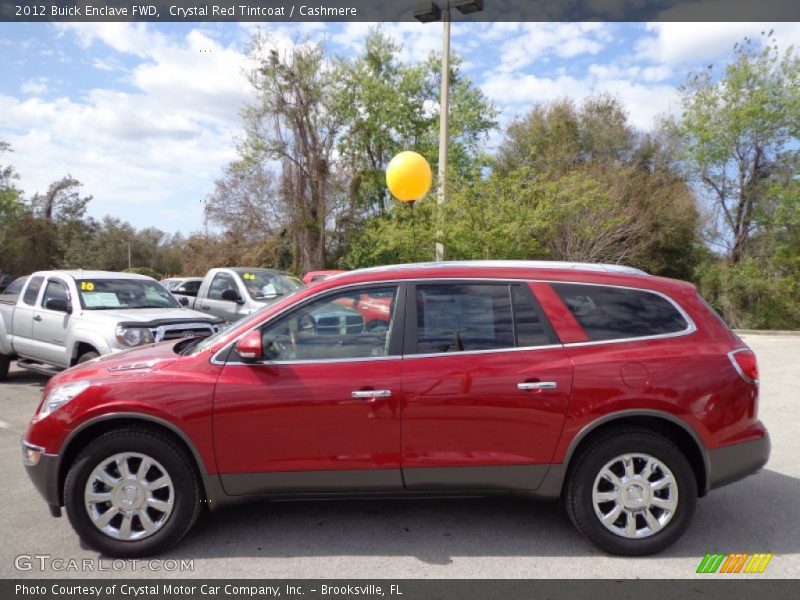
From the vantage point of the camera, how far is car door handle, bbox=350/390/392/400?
3498 mm

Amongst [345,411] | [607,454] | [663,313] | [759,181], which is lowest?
[607,454]

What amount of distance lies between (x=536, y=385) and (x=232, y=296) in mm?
8034

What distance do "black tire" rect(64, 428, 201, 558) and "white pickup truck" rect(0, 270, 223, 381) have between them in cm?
364

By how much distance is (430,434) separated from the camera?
3521 millimetres

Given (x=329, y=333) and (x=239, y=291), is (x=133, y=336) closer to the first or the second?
(x=239, y=291)

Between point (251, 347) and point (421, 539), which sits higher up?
point (251, 347)

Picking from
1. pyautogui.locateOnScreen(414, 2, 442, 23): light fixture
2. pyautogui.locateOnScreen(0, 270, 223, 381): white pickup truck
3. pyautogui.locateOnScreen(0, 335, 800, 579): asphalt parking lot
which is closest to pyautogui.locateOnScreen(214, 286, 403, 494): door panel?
pyautogui.locateOnScreen(0, 335, 800, 579): asphalt parking lot

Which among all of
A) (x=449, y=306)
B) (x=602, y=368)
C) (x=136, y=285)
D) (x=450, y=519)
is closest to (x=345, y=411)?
(x=449, y=306)

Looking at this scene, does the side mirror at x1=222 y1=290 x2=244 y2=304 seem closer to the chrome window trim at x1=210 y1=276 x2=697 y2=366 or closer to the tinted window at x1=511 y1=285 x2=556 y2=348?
the chrome window trim at x1=210 y1=276 x2=697 y2=366

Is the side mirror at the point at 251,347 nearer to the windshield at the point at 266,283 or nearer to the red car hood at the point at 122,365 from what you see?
the red car hood at the point at 122,365

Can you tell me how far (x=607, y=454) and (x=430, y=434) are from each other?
43.4 inches

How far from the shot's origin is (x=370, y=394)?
3500 mm

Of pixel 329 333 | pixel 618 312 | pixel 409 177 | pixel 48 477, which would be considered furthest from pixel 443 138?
pixel 48 477
